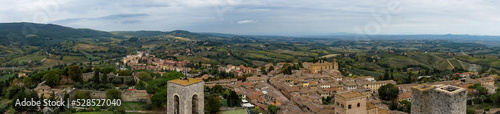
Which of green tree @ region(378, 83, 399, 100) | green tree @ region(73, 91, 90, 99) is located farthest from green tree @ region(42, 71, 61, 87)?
green tree @ region(378, 83, 399, 100)

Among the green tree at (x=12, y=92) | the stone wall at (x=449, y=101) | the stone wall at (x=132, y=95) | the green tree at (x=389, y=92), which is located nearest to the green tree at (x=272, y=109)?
the stone wall at (x=132, y=95)

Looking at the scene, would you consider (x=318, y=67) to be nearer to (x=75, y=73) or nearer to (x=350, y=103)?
(x=350, y=103)

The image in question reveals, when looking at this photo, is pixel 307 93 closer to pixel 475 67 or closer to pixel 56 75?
pixel 56 75

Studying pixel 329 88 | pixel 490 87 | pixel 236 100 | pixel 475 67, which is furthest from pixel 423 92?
pixel 475 67

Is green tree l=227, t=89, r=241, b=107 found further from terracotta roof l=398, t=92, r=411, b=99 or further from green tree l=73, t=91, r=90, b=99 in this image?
terracotta roof l=398, t=92, r=411, b=99

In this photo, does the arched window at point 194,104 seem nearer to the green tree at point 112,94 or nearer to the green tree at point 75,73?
the green tree at point 112,94

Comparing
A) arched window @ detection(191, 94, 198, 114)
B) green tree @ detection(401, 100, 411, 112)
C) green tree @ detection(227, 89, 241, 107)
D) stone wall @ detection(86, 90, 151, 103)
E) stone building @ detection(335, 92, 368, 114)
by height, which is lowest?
green tree @ detection(401, 100, 411, 112)

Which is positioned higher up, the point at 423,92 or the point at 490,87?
the point at 423,92

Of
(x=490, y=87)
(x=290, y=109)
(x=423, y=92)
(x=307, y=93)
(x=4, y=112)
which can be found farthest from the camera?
(x=490, y=87)
